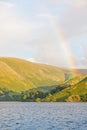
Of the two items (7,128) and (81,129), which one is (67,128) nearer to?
(81,129)

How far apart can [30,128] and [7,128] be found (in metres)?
7.77

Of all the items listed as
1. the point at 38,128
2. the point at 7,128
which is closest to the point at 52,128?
the point at 38,128

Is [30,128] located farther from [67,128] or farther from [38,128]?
[67,128]

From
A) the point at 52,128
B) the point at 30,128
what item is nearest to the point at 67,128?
the point at 52,128

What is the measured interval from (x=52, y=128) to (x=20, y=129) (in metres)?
11.3

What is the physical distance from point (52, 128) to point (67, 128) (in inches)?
193

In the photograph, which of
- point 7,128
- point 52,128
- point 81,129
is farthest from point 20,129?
point 81,129

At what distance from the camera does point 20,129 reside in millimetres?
108562

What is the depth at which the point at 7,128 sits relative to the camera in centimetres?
10950

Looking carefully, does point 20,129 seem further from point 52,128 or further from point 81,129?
point 81,129

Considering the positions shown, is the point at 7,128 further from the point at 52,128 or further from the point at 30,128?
the point at 52,128

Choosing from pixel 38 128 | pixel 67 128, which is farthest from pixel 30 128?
pixel 67 128

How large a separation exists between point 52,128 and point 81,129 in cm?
969

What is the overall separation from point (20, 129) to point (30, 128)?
5.17m
